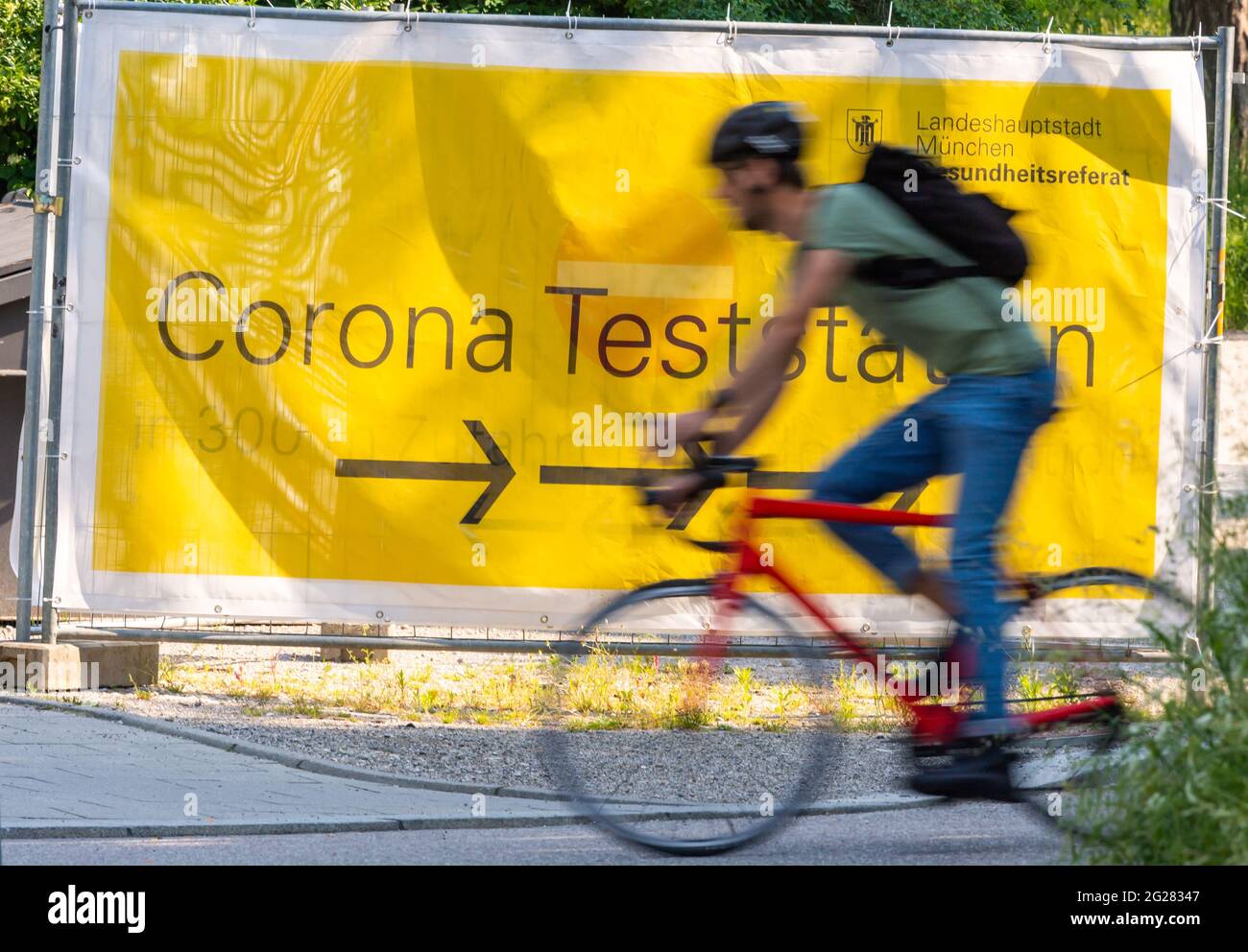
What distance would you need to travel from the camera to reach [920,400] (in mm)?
4625

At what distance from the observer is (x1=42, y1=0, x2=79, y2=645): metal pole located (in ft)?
26.0

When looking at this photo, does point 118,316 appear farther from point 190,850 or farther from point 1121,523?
point 1121,523

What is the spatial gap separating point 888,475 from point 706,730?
1426mm

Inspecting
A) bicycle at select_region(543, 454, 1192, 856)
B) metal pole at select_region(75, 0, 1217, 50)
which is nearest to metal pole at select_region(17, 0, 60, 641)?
metal pole at select_region(75, 0, 1217, 50)

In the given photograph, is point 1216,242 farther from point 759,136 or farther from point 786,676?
point 759,136

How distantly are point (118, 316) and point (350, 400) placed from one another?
1228 mm

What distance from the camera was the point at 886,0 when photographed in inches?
725

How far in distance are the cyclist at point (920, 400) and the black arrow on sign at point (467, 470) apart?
3375 mm

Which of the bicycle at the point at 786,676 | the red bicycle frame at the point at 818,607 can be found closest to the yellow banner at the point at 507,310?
the bicycle at the point at 786,676

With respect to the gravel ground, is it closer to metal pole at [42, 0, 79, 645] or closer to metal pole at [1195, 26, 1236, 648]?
metal pole at [42, 0, 79, 645]

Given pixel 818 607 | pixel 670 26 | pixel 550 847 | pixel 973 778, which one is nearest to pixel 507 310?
pixel 670 26

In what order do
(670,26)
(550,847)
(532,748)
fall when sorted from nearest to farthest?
1. (550,847)
2. (532,748)
3. (670,26)

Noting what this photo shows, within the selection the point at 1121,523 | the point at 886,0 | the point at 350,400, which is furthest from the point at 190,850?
the point at 886,0
